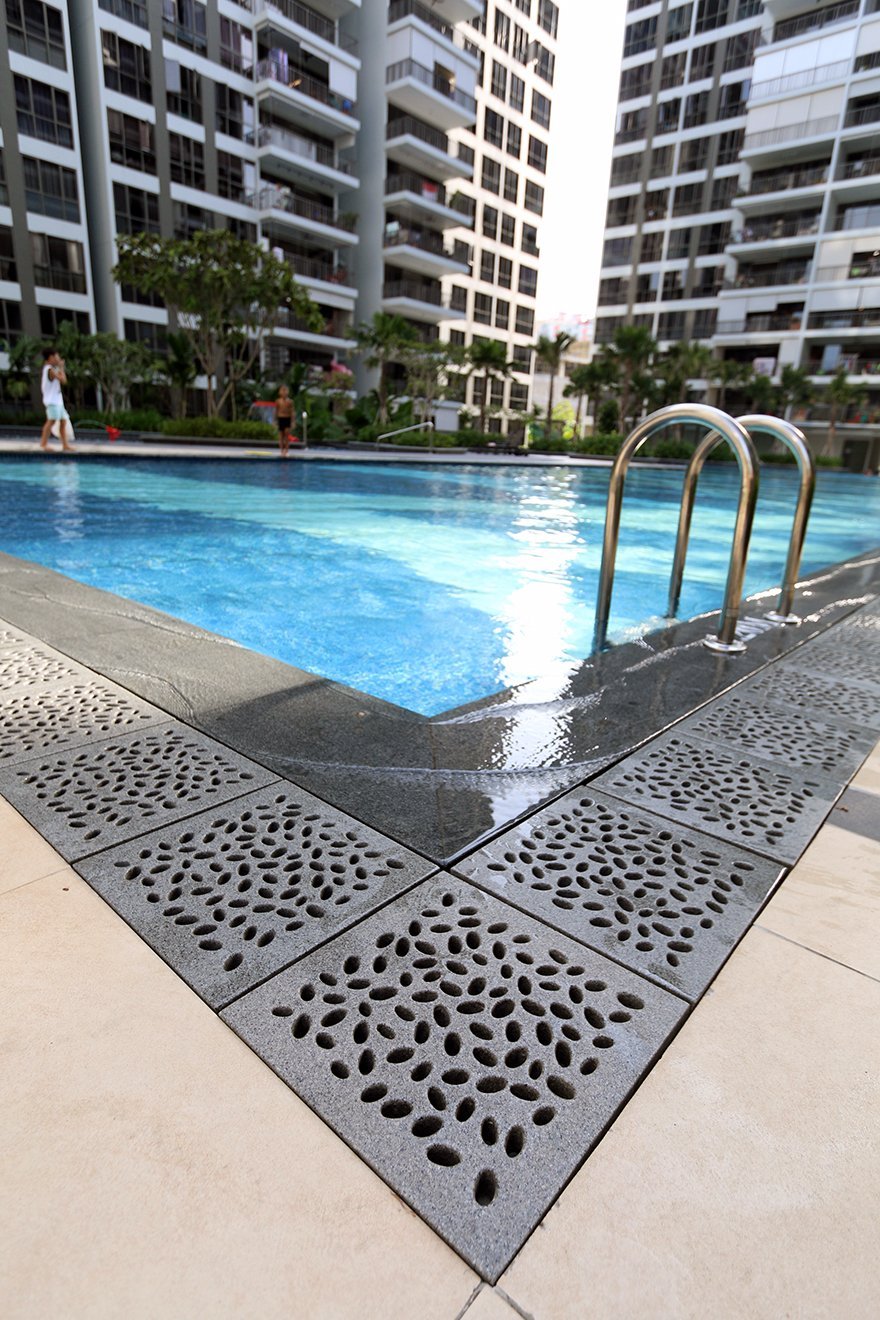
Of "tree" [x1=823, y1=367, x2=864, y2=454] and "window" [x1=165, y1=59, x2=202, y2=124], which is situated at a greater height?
"window" [x1=165, y1=59, x2=202, y2=124]

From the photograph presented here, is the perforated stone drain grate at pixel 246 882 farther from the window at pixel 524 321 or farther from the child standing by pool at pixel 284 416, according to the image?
the window at pixel 524 321

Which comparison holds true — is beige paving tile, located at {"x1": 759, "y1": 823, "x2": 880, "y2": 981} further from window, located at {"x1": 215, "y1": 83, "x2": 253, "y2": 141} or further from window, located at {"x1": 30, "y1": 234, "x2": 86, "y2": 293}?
window, located at {"x1": 215, "y1": 83, "x2": 253, "y2": 141}

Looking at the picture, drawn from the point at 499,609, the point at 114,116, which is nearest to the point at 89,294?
the point at 114,116

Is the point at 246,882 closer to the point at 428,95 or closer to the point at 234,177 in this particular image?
the point at 234,177

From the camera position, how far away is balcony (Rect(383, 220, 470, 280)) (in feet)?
125

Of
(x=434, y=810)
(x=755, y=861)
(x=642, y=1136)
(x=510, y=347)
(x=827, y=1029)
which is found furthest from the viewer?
(x=510, y=347)

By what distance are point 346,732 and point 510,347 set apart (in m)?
57.9

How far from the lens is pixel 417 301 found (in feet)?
131

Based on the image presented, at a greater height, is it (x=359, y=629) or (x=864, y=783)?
(x=864, y=783)

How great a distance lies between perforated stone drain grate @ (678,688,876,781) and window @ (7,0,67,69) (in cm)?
3629

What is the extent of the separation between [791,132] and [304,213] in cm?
2813

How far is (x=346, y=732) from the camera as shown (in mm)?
2480

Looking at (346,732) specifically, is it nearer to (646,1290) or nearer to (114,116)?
(646,1290)

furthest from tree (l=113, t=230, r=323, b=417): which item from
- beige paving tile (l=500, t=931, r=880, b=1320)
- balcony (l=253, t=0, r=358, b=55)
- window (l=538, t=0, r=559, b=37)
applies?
window (l=538, t=0, r=559, b=37)
